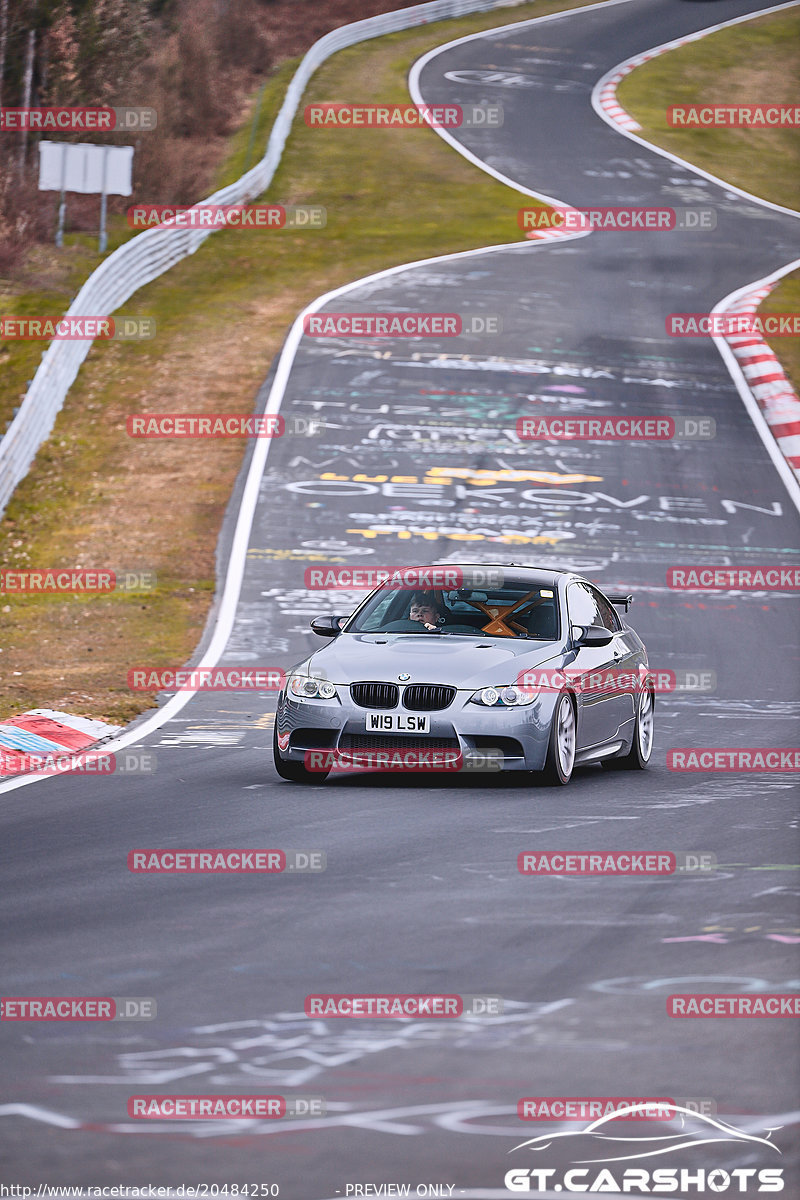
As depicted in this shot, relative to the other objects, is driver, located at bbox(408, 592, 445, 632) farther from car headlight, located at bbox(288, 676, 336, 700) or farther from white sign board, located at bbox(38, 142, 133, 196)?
white sign board, located at bbox(38, 142, 133, 196)

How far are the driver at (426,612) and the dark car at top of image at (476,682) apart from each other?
1cm

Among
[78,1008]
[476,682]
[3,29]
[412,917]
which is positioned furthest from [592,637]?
[3,29]

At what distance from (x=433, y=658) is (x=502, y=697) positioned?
58 centimetres

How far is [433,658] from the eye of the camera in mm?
11242

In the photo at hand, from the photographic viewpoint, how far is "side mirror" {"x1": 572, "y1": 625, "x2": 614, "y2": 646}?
11.8m

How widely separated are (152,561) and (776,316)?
15.9m

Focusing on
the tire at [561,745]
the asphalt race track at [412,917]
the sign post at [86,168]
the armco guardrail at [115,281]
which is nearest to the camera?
the asphalt race track at [412,917]

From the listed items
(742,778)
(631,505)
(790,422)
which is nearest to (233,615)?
(631,505)

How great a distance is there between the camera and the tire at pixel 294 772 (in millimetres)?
11188

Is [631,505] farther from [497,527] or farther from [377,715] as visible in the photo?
[377,715]

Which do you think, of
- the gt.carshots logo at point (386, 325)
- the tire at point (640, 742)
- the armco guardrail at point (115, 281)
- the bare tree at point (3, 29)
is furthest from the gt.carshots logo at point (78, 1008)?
the bare tree at point (3, 29)

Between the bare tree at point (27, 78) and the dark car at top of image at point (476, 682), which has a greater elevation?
the bare tree at point (27, 78)

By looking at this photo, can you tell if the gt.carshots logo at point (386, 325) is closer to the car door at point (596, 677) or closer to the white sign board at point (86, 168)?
the white sign board at point (86, 168)

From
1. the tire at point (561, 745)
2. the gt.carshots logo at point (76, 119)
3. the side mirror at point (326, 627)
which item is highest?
the gt.carshots logo at point (76, 119)
